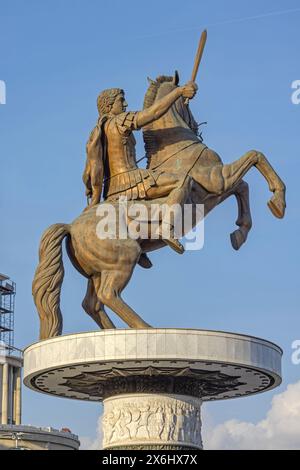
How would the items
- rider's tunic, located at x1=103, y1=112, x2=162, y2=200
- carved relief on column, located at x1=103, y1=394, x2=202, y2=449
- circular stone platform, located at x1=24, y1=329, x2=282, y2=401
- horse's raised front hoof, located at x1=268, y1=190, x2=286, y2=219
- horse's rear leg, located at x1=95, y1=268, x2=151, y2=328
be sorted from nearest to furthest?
circular stone platform, located at x1=24, y1=329, x2=282, y2=401
carved relief on column, located at x1=103, y1=394, x2=202, y2=449
horse's rear leg, located at x1=95, y1=268, x2=151, y2=328
rider's tunic, located at x1=103, y1=112, x2=162, y2=200
horse's raised front hoof, located at x1=268, y1=190, x2=286, y2=219

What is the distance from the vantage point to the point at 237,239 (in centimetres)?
2606

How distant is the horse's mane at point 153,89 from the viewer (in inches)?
1034

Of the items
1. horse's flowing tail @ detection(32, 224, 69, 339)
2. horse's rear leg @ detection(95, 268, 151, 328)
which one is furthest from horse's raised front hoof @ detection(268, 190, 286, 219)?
horse's flowing tail @ detection(32, 224, 69, 339)

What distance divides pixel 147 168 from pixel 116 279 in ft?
9.56

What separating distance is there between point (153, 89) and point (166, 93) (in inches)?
17.7

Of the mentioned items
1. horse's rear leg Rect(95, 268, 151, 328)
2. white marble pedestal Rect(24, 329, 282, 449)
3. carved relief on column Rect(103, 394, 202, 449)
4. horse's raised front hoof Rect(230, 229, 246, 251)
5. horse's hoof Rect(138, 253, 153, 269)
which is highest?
horse's raised front hoof Rect(230, 229, 246, 251)

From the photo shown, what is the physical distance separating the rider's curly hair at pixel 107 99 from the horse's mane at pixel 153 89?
627 mm

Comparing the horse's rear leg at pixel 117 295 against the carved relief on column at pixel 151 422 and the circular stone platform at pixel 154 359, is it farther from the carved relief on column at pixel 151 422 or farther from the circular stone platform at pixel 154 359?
the carved relief on column at pixel 151 422

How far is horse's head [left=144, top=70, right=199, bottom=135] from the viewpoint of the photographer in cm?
2622

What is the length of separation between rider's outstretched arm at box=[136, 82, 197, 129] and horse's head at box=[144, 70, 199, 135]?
1.03m

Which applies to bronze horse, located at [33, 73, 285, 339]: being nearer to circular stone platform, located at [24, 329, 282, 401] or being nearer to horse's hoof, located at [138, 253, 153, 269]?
horse's hoof, located at [138, 253, 153, 269]

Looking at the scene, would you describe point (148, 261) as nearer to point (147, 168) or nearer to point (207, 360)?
point (147, 168)

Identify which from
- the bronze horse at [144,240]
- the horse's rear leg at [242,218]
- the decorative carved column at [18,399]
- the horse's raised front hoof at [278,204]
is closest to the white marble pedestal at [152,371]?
the bronze horse at [144,240]
